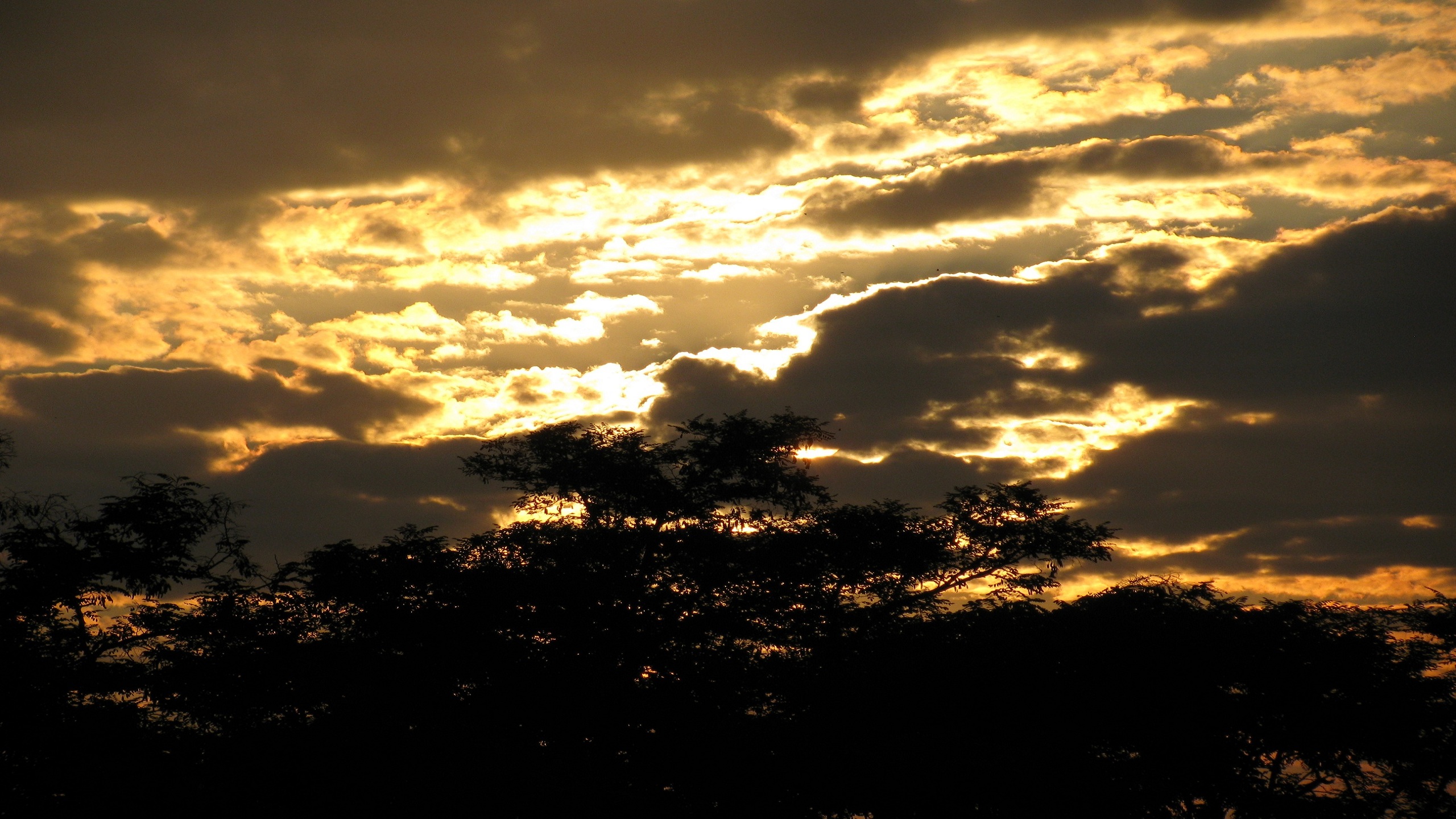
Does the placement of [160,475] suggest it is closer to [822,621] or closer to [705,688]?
[705,688]

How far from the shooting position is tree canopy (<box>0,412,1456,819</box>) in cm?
2383

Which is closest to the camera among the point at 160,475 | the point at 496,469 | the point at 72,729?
the point at 72,729

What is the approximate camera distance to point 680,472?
1439 inches

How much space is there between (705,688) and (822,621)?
434 centimetres

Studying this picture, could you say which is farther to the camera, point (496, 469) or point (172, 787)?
point (496, 469)

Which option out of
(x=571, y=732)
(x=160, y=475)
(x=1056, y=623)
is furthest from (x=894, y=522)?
(x=160, y=475)

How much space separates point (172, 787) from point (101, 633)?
4.16 meters

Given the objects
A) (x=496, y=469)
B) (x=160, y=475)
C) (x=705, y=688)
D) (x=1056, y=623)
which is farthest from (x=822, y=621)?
(x=160, y=475)

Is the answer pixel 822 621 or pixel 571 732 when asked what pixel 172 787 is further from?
pixel 822 621

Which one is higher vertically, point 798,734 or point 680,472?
point 680,472

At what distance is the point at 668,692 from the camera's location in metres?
28.0

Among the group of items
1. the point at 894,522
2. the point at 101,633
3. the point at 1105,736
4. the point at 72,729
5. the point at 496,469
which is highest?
the point at 496,469

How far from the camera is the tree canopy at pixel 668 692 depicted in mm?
23828

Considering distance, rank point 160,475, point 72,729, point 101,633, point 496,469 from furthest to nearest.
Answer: point 496,469 < point 160,475 < point 101,633 < point 72,729
